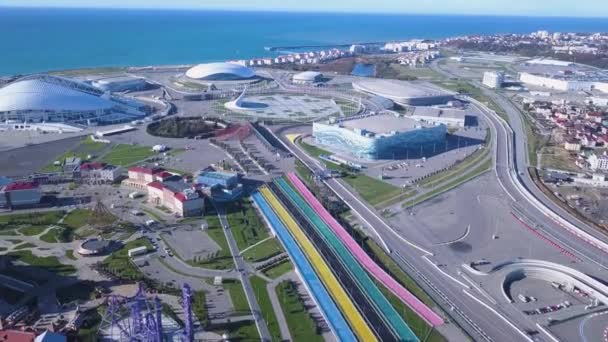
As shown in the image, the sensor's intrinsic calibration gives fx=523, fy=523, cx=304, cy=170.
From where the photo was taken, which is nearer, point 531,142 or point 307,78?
point 531,142

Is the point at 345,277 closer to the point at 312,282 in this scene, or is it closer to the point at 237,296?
the point at 312,282

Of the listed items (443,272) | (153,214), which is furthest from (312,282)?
(153,214)

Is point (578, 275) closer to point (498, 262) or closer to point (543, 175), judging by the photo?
point (498, 262)

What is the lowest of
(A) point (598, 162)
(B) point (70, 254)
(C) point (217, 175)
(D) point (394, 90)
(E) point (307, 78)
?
(B) point (70, 254)

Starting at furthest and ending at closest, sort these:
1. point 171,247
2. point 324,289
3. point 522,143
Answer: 1. point 522,143
2. point 171,247
3. point 324,289

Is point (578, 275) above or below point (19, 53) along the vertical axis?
below

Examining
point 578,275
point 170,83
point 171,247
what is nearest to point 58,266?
point 171,247
